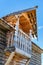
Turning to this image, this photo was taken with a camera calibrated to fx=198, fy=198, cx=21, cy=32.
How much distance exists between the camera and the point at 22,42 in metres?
10.3

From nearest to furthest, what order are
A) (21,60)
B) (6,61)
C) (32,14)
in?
(6,61) → (21,60) → (32,14)

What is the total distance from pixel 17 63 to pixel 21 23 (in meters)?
2.95

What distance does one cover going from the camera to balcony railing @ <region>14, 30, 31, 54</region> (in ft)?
32.0

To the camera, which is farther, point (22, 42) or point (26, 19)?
point (26, 19)

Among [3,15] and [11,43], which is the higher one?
[3,15]

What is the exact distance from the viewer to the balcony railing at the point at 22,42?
385 inches

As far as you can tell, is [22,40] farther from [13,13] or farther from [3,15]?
[3,15]

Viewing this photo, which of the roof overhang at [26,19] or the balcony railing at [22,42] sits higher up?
the roof overhang at [26,19]

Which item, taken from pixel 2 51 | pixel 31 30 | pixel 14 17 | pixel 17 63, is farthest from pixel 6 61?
pixel 31 30

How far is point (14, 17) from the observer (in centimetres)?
1073

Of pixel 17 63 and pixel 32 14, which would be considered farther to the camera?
pixel 32 14

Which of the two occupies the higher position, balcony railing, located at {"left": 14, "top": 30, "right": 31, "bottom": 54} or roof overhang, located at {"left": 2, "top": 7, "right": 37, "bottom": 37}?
roof overhang, located at {"left": 2, "top": 7, "right": 37, "bottom": 37}

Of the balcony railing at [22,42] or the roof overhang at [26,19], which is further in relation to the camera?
the roof overhang at [26,19]

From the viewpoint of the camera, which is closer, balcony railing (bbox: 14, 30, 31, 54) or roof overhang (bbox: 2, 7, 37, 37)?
balcony railing (bbox: 14, 30, 31, 54)
